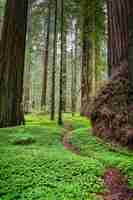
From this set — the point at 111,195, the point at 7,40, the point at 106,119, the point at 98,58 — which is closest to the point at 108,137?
the point at 106,119

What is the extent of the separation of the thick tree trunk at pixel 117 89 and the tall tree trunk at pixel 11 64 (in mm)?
3851

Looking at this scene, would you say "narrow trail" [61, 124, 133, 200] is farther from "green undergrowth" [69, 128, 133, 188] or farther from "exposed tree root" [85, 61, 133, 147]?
"exposed tree root" [85, 61, 133, 147]

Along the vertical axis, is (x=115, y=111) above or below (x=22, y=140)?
above

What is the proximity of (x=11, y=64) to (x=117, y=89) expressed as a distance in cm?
493

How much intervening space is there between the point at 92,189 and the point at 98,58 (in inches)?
628

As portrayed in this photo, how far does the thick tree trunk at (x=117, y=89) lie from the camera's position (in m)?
6.63

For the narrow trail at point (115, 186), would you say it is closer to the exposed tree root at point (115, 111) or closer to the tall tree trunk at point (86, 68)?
the exposed tree root at point (115, 111)

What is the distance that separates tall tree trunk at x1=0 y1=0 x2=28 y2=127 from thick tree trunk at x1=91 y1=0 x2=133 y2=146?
3.85 meters

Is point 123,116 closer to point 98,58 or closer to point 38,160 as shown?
point 38,160

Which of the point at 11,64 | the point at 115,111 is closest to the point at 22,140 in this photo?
the point at 115,111

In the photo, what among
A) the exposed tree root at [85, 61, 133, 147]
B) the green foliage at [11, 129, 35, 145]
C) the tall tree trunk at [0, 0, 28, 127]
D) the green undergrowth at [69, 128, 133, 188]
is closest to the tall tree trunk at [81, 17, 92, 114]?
the tall tree trunk at [0, 0, 28, 127]

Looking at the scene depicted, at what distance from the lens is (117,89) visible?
765cm

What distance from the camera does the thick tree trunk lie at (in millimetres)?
6629

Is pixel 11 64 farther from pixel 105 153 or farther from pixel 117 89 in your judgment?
pixel 105 153
